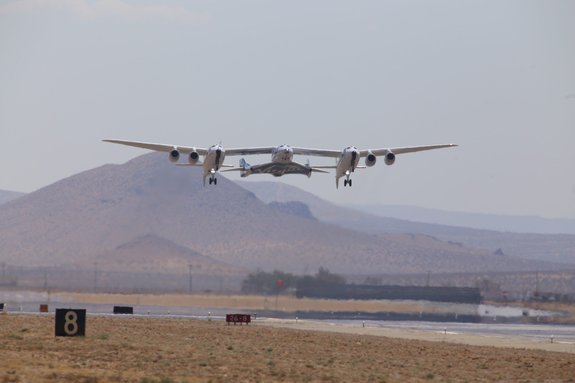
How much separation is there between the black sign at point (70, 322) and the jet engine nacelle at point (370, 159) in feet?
81.7

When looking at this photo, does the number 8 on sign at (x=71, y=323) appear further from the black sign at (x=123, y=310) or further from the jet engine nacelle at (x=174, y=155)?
the black sign at (x=123, y=310)

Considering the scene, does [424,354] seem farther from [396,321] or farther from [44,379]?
[396,321]

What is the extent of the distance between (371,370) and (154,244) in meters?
91.9

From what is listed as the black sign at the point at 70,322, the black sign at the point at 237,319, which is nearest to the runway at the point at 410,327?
the black sign at the point at 237,319

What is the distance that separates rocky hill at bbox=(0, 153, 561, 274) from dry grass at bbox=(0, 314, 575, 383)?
5360 cm

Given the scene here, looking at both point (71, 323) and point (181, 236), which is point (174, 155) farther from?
point (181, 236)

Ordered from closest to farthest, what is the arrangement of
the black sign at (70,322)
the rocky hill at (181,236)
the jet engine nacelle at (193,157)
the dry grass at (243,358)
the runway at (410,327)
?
the dry grass at (243,358) → the black sign at (70,322) → the runway at (410,327) → the jet engine nacelle at (193,157) → the rocky hill at (181,236)

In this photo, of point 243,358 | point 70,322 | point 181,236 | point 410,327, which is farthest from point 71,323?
→ point 181,236

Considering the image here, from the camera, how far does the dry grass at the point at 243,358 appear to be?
48.0m

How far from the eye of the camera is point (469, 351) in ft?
213

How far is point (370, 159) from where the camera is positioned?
81.4 m

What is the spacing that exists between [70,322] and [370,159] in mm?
26095

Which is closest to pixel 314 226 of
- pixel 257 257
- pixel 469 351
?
pixel 257 257

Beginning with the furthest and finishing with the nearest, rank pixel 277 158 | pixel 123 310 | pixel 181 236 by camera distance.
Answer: pixel 181 236
pixel 123 310
pixel 277 158
